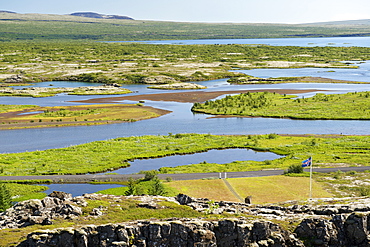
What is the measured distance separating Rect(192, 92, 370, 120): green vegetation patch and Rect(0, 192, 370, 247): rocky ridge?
9848 cm

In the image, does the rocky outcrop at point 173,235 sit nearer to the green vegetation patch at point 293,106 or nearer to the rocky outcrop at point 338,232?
the rocky outcrop at point 338,232

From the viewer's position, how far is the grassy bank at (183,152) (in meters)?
83.1

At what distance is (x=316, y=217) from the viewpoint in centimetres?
3516

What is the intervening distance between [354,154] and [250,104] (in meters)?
62.2

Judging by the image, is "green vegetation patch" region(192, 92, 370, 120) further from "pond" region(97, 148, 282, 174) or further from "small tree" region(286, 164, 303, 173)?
"small tree" region(286, 164, 303, 173)

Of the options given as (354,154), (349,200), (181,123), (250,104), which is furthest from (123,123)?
(349,200)

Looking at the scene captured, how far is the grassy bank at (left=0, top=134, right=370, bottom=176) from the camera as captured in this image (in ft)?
273

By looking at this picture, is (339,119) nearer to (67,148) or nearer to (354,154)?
(354,154)

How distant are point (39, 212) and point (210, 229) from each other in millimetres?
12937

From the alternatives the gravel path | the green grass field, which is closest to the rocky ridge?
the green grass field

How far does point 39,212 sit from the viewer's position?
35781 mm

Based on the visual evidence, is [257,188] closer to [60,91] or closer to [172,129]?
[172,129]

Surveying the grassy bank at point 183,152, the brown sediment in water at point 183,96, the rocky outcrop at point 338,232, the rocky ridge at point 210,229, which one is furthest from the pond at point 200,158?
the brown sediment in water at point 183,96

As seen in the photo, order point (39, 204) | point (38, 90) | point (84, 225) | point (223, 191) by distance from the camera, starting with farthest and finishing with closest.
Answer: point (38, 90), point (223, 191), point (39, 204), point (84, 225)
